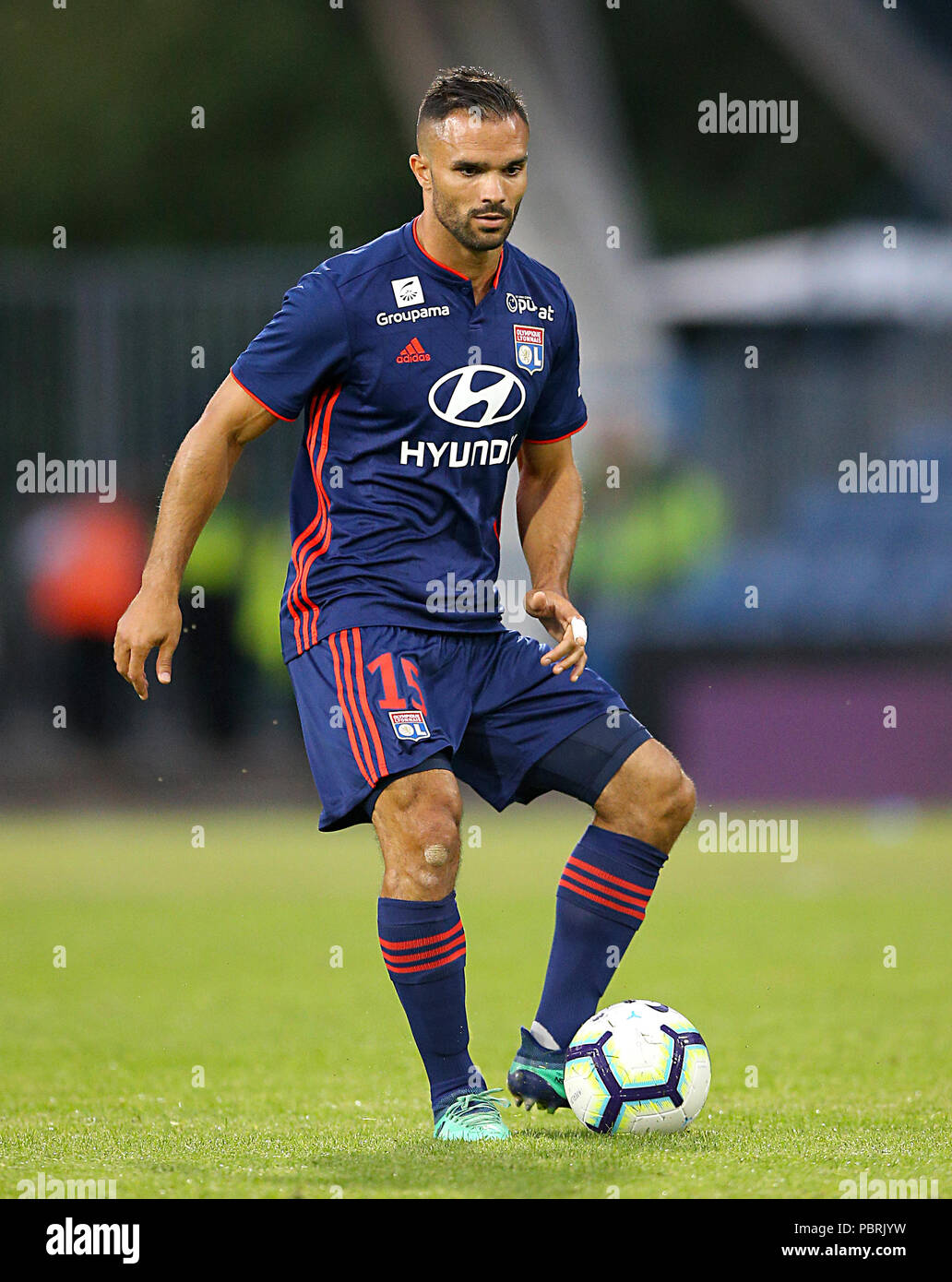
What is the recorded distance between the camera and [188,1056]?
6.12 meters

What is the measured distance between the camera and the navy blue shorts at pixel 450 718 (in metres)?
4.52

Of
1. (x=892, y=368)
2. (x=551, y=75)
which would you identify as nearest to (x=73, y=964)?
(x=892, y=368)

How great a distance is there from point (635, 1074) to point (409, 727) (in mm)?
1002

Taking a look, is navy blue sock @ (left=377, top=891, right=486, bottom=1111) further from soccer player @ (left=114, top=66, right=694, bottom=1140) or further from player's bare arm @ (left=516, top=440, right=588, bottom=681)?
player's bare arm @ (left=516, top=440, right=588, bottom=681)

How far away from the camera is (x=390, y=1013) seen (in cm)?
698

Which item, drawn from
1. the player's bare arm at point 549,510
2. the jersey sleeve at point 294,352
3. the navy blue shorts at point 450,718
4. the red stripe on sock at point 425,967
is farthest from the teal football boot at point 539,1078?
the jersey sleeve at point 294,352

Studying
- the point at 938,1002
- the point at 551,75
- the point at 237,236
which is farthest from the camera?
the point at 237,236

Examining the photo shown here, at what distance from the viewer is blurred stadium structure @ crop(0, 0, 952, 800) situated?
46.6 ft

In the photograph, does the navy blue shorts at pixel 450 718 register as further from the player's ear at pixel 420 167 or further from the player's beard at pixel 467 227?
the player's ear at pixel 420 167

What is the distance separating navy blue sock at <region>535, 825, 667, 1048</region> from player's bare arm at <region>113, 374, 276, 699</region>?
47.3 inches

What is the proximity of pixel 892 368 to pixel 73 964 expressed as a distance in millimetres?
9995

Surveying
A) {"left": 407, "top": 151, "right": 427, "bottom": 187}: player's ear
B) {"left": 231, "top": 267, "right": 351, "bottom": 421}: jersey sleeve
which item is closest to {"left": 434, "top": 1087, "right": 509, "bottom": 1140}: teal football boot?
{"left": 231, "top": 267, "right": 351, "bottom": 421}: jersey sleeve

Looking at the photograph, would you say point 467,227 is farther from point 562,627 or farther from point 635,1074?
point 635,1074
